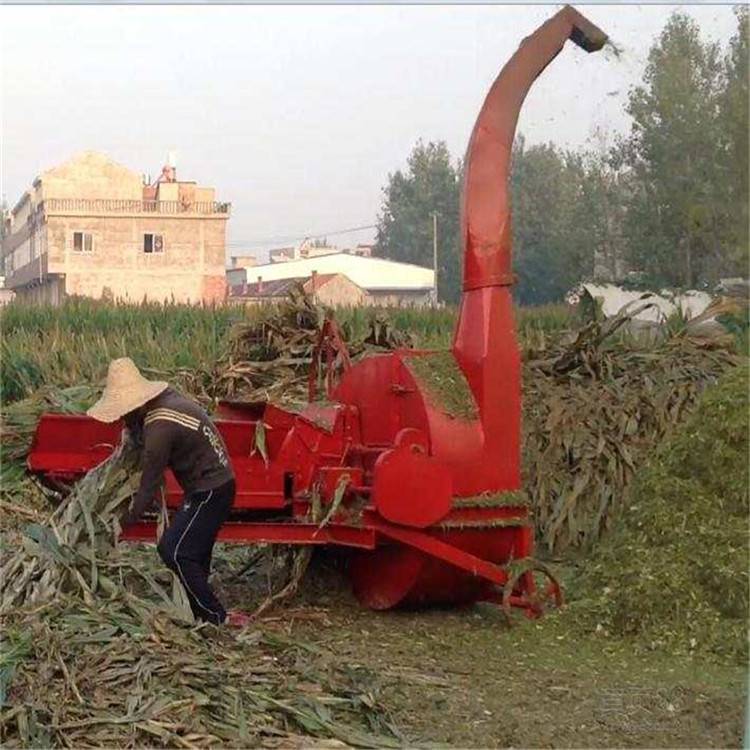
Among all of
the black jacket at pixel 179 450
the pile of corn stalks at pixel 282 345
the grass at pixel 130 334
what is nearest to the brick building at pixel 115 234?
the grass at pixel 130 334

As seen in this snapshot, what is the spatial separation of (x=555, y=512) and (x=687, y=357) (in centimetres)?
205

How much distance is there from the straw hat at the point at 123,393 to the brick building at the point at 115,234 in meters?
35.6

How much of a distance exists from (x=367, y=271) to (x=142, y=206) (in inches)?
506

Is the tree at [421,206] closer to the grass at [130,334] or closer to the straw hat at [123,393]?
the grass at [130,334]

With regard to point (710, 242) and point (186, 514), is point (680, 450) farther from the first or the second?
point (710, 242)

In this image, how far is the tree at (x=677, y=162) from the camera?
16.9 m

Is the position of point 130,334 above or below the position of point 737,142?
below

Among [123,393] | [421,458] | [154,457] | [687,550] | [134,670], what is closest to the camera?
[134,670]

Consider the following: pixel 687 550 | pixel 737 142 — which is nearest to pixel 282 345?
pixel 737 142

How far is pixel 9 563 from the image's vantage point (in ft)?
20.1

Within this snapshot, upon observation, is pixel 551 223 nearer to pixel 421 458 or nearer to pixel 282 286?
pixel 282 286

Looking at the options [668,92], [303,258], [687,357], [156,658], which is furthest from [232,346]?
[303,258]

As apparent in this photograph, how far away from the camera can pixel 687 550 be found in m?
6.59

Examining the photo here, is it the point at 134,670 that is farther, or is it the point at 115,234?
the point at 115,234
